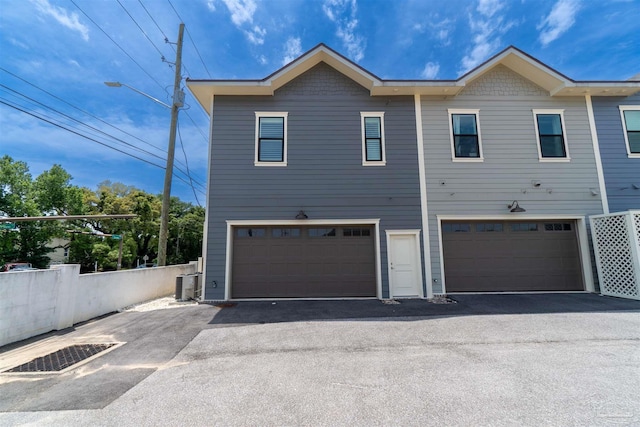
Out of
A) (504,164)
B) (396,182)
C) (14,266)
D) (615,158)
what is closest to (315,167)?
(396,182)

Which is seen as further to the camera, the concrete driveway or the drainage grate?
the drainage grate

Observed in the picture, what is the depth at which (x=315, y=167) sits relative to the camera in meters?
8.25

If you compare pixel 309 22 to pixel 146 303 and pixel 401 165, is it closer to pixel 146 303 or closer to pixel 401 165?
pixel 401 165

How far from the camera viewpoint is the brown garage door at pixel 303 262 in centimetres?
789

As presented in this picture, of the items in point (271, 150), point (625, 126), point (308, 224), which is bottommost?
point (308, 224)

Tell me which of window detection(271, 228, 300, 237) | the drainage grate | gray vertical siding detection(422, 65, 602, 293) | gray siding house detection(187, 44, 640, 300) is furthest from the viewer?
gray vertical siding detection(422, 65, 602, 293)

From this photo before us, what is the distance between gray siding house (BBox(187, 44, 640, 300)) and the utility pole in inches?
77.3

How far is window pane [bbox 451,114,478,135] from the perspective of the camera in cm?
852

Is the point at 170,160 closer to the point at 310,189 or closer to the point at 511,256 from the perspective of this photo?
the point at 310,189

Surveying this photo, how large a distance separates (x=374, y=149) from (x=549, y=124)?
5.49 meters

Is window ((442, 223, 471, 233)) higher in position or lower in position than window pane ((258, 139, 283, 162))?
lower

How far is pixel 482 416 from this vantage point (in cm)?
240

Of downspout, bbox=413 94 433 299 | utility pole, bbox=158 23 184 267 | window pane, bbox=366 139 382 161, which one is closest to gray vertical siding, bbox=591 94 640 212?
downspout, bbox=413 94 433 299

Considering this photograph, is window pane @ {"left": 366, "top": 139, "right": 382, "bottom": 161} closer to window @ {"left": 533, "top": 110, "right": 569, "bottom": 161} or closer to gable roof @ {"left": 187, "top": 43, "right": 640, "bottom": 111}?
gable roof @ {"left": 187, "top": 43, "right": 640, "bottom": 111}
